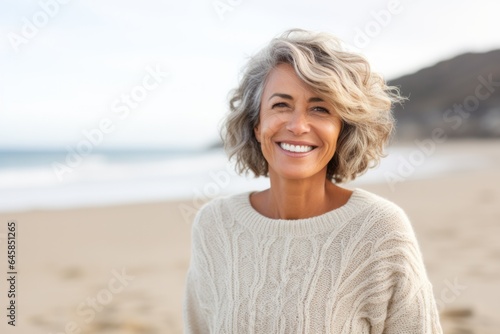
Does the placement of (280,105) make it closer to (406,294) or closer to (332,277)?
(332,277)

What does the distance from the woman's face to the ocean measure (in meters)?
5.31

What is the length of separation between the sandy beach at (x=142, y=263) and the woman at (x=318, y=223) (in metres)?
1.63

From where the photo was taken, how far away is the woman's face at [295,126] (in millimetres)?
1918

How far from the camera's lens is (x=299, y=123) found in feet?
6.27

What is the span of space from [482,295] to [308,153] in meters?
2.44

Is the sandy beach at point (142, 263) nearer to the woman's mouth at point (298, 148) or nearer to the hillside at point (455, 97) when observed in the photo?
the woman's mouth at point (298, 148)

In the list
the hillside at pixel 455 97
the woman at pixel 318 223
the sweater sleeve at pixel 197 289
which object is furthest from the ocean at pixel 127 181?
the hillside at pixel 455 97

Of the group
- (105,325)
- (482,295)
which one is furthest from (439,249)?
(105,325)

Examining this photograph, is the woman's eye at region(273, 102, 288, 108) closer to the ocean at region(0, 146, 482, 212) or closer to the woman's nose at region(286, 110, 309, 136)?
the woman's nose at region(286, 110, 309, 136)

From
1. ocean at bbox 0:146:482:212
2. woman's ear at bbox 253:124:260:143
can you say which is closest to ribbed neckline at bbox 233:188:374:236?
woman's ear at bbox 253:124:260:143

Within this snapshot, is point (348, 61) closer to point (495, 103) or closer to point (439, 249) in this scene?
point (439, 249)

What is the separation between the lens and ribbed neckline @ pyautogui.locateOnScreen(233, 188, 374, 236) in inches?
79.0

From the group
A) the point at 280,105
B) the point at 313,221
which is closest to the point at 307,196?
the point at 313,221

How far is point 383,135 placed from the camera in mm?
2098
